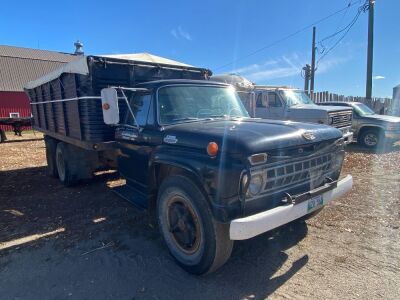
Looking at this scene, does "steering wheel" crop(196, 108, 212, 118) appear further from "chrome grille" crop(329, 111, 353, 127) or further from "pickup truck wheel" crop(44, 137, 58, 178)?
"chrome grille" crop(329, 111, 353, 127)

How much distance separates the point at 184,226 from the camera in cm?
349

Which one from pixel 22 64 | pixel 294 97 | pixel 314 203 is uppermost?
pixel 22 64

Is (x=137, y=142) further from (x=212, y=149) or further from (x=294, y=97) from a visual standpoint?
(x=294, y=97)

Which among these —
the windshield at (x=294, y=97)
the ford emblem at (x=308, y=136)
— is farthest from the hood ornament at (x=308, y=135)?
the windshield at (x=294, y=97)

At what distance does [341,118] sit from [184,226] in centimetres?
921

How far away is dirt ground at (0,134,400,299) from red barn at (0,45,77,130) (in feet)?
77.0

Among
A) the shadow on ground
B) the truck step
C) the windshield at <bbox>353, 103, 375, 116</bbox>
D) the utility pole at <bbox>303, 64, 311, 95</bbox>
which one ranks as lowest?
the shadow on ground

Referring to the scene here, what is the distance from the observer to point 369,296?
117 inches

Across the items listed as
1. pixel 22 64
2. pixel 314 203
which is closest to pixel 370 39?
pixel 314 203

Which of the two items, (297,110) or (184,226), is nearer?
(184,226)

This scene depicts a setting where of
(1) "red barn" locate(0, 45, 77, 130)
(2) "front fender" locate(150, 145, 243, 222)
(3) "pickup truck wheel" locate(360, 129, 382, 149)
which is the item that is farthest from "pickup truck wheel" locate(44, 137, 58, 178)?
(1) "red barn" locate(0, 45, 77, 130)

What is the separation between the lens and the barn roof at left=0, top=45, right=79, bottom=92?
28.1m

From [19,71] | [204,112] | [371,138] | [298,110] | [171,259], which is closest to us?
[171,259]

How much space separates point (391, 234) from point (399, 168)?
4942mm
